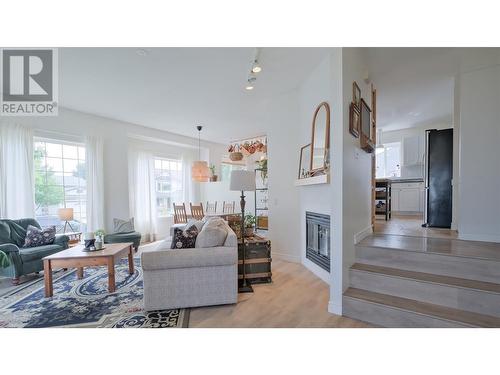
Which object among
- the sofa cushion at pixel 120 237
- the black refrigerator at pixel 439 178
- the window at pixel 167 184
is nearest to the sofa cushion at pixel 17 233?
the sofa cushion at pixel 120 237

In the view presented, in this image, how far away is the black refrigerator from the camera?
3922 millimetres

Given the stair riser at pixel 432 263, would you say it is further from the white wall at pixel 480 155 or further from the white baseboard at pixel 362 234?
the white wall at pixel 480 155

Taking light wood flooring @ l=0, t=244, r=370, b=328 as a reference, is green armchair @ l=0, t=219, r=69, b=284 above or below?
above

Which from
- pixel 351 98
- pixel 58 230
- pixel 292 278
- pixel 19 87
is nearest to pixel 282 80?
pixel 351 98

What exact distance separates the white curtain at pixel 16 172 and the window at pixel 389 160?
27.0 feet

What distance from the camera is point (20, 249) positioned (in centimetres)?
331

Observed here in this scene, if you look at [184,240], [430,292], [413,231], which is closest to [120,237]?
[184,240]

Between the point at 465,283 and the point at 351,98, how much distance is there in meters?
2.06

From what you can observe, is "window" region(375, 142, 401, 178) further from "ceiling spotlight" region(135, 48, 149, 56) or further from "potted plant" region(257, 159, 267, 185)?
"ceiling spotlight" region(135, 48, 149, 56)

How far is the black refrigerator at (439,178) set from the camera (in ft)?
12.9

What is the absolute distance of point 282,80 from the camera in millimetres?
3418

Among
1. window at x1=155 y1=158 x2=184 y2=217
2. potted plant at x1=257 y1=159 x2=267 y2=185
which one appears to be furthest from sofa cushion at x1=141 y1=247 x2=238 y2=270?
window at x1=155 y1=158 x2=184 y2=217

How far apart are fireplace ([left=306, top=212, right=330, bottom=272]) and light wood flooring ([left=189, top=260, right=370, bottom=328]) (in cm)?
32
